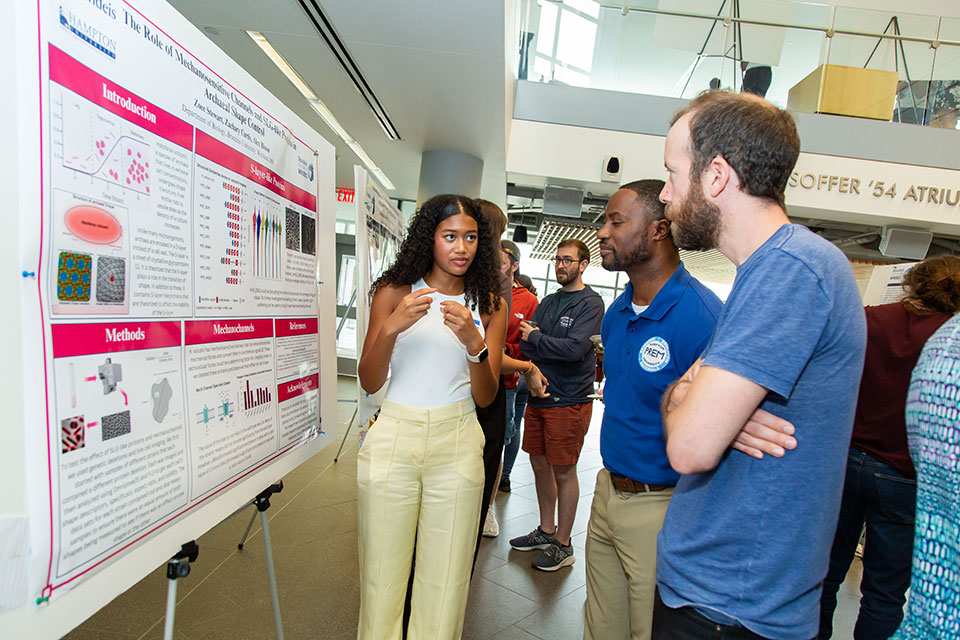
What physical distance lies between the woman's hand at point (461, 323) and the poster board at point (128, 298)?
514mm

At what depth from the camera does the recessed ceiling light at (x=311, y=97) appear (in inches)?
164

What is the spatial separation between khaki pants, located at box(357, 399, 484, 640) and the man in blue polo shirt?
0.44 metres

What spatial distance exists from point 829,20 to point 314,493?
296 inches

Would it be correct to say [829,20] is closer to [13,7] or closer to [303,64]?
[303,64]

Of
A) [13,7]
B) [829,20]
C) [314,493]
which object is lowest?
[314,493]

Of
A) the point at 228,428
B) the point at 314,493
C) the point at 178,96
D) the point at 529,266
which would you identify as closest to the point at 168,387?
the point at 228,428

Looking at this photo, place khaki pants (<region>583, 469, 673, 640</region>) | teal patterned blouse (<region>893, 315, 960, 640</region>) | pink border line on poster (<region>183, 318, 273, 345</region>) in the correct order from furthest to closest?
1. khaki pants (<region>583, 469, 673, 640</region>)
2. pink border line on poster (<region>183, 318, 273, 345</region>)
3. teal patterned blouse (<region>893, 315, 960, 640</region>)

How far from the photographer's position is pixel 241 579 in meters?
2.72

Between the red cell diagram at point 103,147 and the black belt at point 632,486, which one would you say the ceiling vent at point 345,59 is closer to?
the red cell diagram at point 103,147

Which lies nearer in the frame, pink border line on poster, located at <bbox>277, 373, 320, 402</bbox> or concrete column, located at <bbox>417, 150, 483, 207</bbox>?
pink border line on poster, located at <bbox>277, 373, 320, 402</bbox>

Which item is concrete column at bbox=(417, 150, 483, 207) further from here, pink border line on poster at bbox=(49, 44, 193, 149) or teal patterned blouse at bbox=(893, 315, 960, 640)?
teal patterned blouse at bbox=(893, 315, 960, 640)

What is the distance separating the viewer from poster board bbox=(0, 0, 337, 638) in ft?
2.61

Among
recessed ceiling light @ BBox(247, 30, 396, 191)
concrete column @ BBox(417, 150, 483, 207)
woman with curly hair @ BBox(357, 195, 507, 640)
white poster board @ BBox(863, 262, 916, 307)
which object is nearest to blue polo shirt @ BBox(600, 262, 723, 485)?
woman with curly hair @ BBox(357, 195, 507, 640)

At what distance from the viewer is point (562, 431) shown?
316 cm
